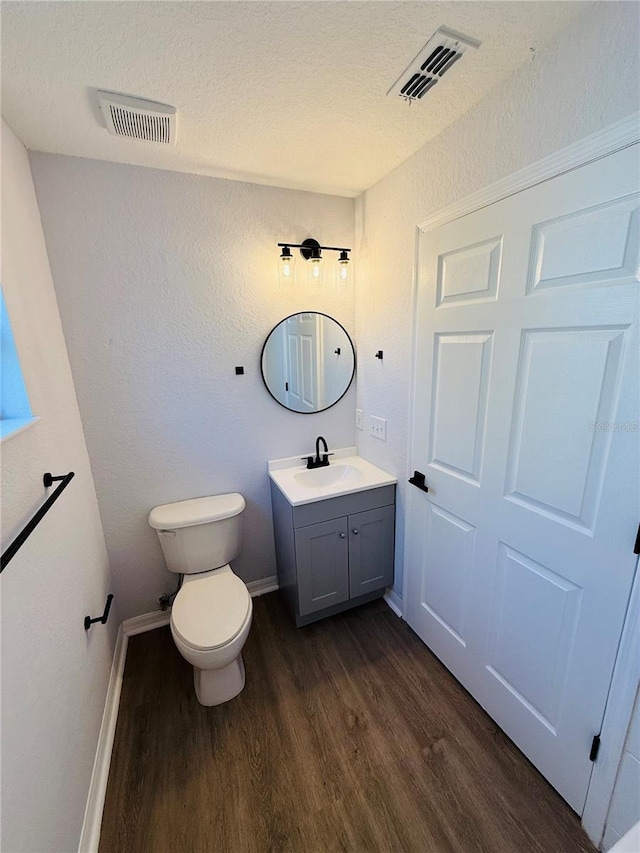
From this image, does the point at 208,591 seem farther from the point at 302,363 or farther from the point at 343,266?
the point at 343,266

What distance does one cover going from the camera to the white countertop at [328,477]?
1802mm

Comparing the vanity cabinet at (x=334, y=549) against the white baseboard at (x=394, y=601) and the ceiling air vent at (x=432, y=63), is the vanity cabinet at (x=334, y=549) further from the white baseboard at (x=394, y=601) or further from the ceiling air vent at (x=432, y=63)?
the ceiling air vent at (x=432, y=63)

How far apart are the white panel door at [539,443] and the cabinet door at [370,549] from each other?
37 cm

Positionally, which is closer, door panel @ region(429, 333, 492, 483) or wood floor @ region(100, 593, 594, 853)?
wood floor @ region(100, 593, 594, 853)

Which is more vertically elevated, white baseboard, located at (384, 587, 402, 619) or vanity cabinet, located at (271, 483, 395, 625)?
vanity cabinet, located at (271, 483, 395, 625)

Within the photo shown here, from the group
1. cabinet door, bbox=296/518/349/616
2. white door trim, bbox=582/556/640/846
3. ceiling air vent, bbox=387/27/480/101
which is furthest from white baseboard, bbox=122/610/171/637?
ceiling air vent, bbox=387/27/480/101

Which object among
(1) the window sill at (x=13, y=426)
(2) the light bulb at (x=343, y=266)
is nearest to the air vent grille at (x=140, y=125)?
(2) the light bulb at (x=343, y=266)

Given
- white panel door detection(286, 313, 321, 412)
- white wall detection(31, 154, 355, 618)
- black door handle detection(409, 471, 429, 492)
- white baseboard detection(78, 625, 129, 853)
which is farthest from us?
white panel door detection(286, 313, 321, 412)

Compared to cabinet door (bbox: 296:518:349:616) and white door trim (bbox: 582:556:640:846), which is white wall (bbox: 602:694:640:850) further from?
cabinet door (bbox: 296:518:349:616)

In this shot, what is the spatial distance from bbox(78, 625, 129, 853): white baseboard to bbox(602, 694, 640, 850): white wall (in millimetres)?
1596

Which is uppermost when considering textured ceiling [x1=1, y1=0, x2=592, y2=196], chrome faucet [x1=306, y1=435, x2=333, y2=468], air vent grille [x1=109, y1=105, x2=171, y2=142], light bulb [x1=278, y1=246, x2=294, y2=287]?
textured ceiling [x1=1, y1=0, x2=592, y2=196]

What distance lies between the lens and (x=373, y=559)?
1990 mm

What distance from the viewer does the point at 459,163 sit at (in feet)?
4.32

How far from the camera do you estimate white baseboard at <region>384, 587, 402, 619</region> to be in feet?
6.69
